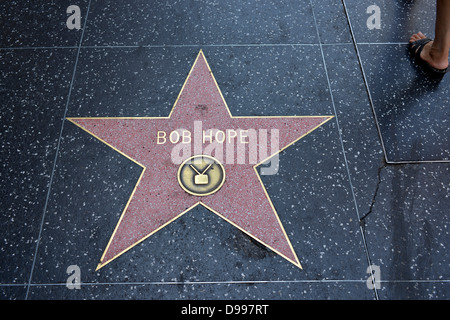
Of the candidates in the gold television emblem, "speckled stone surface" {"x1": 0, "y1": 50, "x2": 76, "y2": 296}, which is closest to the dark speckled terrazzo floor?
"speckled stone surface" {"x1": 0, "y1": 50, "x2": 76, "y2": 296}

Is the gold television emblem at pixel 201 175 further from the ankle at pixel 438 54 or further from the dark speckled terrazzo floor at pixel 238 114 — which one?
the ankle at pixel 438 54

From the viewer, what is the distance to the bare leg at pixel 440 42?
1.83 meters

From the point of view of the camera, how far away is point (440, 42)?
192 centimetres

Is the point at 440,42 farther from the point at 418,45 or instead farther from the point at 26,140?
the point at 26,140

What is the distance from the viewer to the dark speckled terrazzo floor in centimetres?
144

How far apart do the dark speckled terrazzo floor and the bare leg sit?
9cm

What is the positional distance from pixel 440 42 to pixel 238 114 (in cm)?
115

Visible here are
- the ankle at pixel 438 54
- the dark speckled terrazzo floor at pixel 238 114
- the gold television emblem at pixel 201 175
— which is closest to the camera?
the dark speckled terrazzo floor at pixel 238 114

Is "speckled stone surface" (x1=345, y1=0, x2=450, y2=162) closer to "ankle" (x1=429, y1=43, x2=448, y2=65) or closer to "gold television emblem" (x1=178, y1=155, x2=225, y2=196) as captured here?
"ankle" (x1=429, y1=43, x2=448, y2=65)

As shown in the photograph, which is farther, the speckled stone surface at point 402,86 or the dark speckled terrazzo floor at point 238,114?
the speckled stone surface at point 402,86

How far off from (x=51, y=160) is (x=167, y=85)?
27.2 inches

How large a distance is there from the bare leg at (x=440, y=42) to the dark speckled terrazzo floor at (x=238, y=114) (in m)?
0.09

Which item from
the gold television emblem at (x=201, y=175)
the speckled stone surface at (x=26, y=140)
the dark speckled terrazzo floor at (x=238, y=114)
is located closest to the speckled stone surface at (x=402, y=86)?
the dark speckled terrazzo floor at (x=238, y=114)
